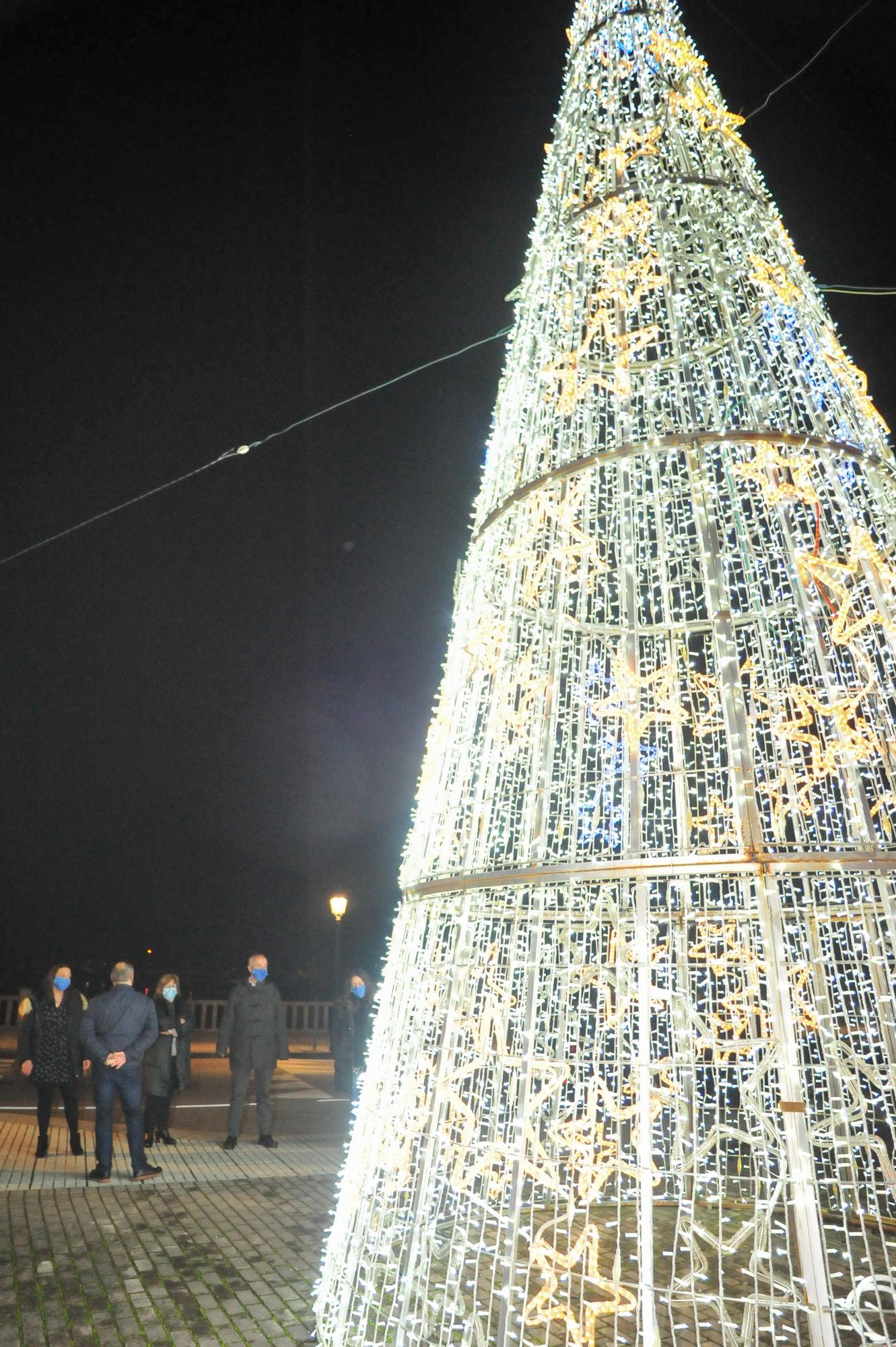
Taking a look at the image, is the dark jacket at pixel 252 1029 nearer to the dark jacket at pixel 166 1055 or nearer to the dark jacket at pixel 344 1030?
the dark jacket at pixel 166 1055

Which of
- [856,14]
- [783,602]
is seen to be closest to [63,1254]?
[783,602]

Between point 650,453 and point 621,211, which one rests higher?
point 621,211

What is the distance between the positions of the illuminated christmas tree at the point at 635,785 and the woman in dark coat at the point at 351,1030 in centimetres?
482

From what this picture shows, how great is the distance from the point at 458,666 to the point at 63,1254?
3810 mm

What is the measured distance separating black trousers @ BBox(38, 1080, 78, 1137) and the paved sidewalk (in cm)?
23

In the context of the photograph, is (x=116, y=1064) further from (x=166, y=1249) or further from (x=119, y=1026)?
(x=166, y=1249)

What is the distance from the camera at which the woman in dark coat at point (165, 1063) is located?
24.3ft

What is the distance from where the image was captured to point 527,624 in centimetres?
499

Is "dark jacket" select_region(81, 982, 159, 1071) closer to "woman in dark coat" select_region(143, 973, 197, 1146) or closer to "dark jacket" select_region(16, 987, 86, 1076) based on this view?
"dark jacket" select_region(16, 987, 86, 1076)

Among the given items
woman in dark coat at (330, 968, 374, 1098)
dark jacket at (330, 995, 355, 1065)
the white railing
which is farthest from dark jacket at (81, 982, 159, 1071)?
the white railing

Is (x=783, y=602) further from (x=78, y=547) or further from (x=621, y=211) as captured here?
(x=78, y=547)

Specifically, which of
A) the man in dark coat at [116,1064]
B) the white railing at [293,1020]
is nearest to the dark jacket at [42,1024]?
the man in dark coat at [116,1064]

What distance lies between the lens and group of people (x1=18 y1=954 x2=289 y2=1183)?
6.33 metres

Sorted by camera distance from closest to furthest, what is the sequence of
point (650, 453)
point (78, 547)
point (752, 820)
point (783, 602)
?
point (752, 820) → point (650, 453) → point (783, 602) → point (78, 547)
